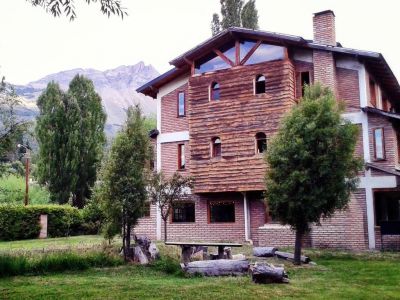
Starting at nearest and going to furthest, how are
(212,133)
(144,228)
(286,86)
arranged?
(286,86), (212,133), (144,228)

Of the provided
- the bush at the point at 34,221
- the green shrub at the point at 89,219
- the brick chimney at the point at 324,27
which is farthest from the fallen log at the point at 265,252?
the green shrub at the point at 89,219

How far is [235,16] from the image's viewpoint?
34969 millimetres

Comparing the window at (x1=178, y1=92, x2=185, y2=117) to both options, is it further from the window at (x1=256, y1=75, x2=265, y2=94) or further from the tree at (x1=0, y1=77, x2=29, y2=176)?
the tree at (x1=0, y1=77, x2=29, y2=176)

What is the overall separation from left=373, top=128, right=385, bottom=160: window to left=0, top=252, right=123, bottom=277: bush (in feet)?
38.4

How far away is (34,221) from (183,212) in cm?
929

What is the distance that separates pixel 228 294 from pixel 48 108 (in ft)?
92.8

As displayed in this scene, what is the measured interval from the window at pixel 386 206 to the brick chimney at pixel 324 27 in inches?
277

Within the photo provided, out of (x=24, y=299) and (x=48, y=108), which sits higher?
(x=48, y=108)

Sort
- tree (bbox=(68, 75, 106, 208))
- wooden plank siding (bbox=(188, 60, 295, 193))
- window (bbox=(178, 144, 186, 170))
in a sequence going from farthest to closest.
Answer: tree (bbox=(68, 75, 106, 208)) < window (bbox=(178, 144, 186, 170)) < wooden plank siding (bbox=(188, 60, 295, 193))

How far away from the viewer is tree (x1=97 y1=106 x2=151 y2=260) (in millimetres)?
13984

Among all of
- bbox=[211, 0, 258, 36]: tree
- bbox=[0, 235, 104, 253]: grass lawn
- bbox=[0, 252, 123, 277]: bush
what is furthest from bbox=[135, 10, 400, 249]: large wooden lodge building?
bbox=[211, 0, 258, 36]: tree

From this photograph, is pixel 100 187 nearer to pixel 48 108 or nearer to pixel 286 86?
pixel 286 86

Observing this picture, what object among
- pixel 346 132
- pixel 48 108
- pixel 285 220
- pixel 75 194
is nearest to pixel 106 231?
pixel 285 220

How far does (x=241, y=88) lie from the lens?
21031 millimetres
